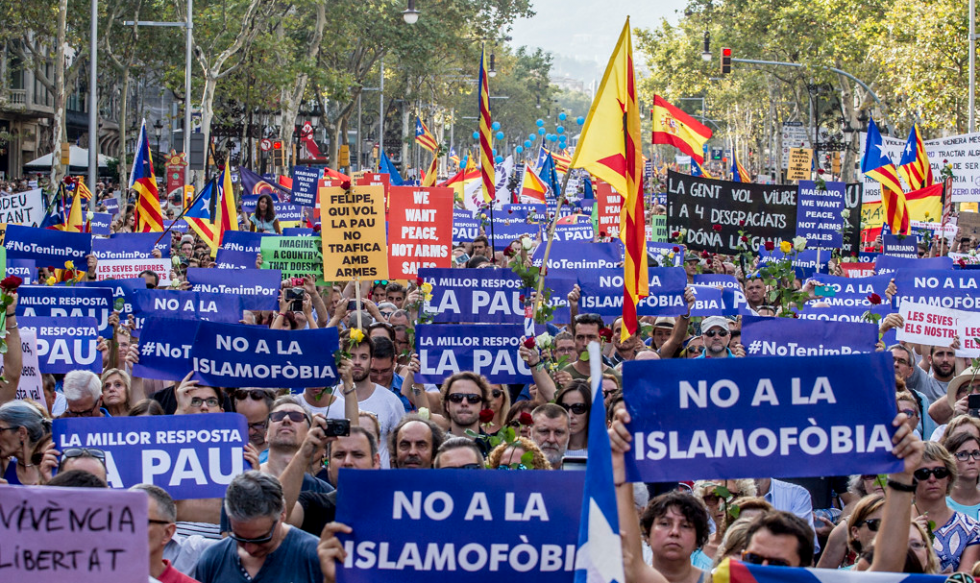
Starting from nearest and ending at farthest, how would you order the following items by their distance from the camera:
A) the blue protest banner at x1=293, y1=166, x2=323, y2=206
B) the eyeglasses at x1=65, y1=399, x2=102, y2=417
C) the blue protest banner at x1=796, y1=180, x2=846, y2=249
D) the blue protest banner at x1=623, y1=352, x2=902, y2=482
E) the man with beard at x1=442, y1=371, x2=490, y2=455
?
the blue protest banner at x1=623, y1=352, x2=902, y2=482, the man with beard at x1=442, y1=371, x2=490, y2=455, the eyeglasses at x1=65, y1=399, x2=102, y2=417, the blue protest banner at x1=796, y1=180, x2=846, y2=249, the blue protest banner at x1=293, y1=166, x2=323, y2=206

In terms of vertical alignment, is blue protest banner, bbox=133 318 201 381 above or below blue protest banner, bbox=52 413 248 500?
above

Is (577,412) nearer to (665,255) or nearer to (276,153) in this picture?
(665,255)

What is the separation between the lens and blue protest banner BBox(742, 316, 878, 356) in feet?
27.5

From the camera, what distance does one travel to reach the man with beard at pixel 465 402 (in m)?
7.54

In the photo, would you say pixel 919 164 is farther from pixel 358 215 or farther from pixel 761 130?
pixel 761 130

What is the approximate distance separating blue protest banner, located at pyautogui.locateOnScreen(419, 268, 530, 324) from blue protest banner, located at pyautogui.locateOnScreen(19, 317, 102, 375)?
9.05ft

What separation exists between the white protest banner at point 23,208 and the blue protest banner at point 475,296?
6.36m

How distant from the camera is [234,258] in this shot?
48.4ft

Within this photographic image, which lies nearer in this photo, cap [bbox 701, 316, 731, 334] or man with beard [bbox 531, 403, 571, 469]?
man with beard [bbox 531, 403, 571, 469]

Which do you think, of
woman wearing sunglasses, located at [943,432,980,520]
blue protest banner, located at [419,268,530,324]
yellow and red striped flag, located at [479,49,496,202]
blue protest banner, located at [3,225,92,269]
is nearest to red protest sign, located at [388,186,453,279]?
yellow and red striped flag, located at [479,49,496,202]

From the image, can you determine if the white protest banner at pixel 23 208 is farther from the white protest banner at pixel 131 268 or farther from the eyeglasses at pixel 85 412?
the eyeglasses at pixel 85 412

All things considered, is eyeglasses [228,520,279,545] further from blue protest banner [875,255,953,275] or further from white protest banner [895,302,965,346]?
blue protest banner [875,255,953,275]

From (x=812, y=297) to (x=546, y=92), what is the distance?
100158 mm

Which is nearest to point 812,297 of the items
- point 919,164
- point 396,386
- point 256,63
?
point 396,386
